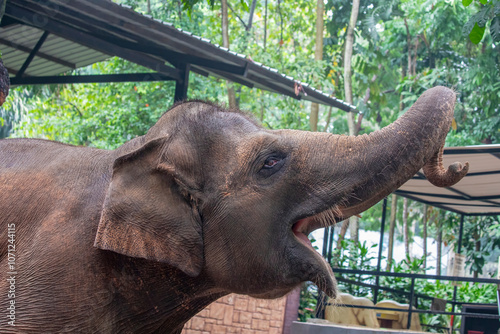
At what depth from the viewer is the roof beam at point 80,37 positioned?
5016mm

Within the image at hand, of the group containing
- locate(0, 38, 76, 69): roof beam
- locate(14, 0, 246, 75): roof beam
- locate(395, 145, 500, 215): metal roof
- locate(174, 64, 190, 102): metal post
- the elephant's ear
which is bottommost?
the elephant's ear

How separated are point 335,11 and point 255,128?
40.6ft

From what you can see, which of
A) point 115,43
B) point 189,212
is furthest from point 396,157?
point 115,43

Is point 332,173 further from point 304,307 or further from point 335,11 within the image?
point 335,11

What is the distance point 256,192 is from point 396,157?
493 millimetres

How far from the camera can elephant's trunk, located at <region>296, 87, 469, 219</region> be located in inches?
76.5

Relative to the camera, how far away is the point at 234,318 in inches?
255

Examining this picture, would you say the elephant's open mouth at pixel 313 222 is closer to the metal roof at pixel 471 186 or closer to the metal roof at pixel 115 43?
the metal roof at pixel 115 43

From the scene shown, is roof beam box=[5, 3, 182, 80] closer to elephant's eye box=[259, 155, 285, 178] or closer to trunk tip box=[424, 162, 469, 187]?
elephant's eye box=[259, 155, 285, 178]

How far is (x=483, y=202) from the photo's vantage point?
9336mm

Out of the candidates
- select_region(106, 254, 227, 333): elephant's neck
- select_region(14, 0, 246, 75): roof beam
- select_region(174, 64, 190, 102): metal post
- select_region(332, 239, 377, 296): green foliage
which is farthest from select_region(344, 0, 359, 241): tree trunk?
select_region(106, 254, 227, 333): elephant's neck

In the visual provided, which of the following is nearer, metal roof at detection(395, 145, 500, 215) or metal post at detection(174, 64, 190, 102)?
metal post at detection(174, 64, 190, 102)

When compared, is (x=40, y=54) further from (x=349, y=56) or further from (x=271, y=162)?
(x=349, y=56)

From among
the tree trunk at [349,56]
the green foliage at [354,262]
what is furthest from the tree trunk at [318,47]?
the green foliage at [354,262]
